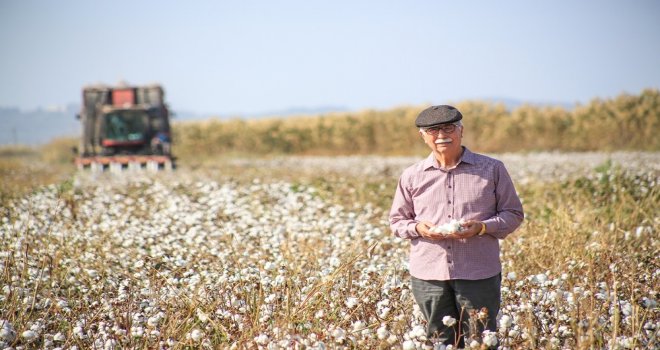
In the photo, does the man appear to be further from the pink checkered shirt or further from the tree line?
the tree line

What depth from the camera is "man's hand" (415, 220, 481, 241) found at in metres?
3.04

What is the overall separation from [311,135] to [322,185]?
23.7 meters

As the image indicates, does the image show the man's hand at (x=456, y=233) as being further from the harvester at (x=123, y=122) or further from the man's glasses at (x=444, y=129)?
the harvester at (x=123, y=122)

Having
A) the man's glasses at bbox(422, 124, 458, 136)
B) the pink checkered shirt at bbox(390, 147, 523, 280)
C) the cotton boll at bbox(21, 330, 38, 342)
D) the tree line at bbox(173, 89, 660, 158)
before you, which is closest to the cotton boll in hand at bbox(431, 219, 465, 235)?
the pink checkered shirt at bbox(390, 147, 523, 280)

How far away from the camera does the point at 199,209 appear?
7.84 meters

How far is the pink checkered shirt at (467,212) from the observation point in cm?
321

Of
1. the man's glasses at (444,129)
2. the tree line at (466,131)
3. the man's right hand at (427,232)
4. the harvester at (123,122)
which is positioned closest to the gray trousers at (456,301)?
the man's right hand at (427,232)

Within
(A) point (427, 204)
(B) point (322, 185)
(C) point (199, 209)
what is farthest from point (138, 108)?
(A) point (427, 204)

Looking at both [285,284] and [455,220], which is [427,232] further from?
[285,284]

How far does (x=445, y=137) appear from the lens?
3.20m

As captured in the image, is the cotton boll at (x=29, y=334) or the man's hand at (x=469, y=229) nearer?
the man's hand at (x=469, y=229)

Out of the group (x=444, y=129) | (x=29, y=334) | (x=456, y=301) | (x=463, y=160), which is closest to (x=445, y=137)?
(x=444, y=129)

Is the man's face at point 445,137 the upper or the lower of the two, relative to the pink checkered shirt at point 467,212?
upper

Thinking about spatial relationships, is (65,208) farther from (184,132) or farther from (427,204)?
(184,132)
